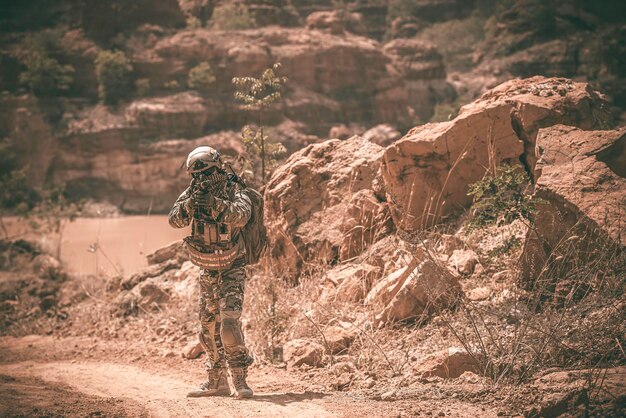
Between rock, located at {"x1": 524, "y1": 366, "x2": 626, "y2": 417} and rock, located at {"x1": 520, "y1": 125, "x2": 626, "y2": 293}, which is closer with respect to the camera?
rock, located at {"x1": 524, "y1": 366, "x2": 626, "y2": 417}

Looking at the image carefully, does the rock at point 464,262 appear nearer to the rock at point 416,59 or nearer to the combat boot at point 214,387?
the combat boot at point 214,387

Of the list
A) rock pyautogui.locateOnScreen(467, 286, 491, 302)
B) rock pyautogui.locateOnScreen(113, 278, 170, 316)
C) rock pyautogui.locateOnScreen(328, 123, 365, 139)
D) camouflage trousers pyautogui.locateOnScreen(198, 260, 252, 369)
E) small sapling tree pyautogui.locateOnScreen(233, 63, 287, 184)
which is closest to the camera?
camouflage trousers pyautogui.locateOnScreen(198, 260, 252, 369)

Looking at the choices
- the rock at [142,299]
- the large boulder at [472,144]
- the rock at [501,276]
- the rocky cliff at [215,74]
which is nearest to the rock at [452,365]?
the rock at [501,276]

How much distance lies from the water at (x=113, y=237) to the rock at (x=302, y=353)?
25.3 ft

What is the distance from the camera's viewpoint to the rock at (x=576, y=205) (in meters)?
4.89

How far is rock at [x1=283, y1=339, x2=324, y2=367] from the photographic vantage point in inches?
222

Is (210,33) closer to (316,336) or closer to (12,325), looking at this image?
(12,325)

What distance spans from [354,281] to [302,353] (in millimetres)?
975

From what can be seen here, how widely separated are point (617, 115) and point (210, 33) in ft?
53.9

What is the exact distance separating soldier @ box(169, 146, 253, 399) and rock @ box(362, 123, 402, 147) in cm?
1911

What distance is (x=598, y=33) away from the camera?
26047 millimetres

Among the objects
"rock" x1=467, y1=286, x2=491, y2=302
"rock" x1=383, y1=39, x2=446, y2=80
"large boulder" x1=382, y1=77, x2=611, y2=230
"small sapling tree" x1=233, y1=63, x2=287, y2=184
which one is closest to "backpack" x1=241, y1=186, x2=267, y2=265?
"large boulder" x1=382, y1=77, x2=611, y2=230

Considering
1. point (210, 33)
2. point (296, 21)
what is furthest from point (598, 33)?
point (210, 33)

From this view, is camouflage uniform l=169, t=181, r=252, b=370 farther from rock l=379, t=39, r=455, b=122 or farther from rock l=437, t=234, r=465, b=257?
rock l=379, t=39, r=455, b=122
